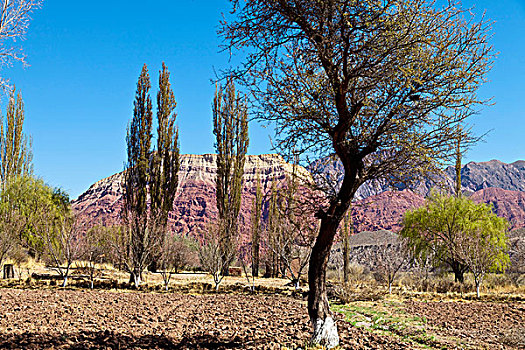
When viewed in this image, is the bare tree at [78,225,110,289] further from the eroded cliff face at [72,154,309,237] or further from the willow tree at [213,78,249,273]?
the eroded cliff face at [72,154,309,237]

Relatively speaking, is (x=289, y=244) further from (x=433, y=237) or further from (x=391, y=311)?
(x=433, y=237)

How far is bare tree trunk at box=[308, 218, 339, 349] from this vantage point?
21.7ft

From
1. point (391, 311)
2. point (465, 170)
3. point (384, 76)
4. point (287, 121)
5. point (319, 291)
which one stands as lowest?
point (391, 311)

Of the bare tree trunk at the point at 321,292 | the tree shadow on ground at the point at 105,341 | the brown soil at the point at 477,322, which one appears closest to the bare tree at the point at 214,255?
the brown soil at the point at 477,322

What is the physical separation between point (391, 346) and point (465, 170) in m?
155

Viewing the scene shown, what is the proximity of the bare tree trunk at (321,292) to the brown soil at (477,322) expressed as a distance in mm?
3516

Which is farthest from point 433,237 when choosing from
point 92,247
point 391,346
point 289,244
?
point 391,346

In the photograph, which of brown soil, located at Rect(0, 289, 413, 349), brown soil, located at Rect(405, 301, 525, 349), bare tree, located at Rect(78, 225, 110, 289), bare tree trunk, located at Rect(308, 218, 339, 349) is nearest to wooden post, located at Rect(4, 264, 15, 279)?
bare tree, located at Rect(78, 225, 110, 289)

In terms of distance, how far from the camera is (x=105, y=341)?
22.2 ft

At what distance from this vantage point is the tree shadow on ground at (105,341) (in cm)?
632

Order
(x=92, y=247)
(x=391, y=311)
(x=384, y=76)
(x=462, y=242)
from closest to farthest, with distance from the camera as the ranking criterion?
1. (x=384, y=76)
2. (x=391, y=311)
3. (x=92, y=247)
4. (x=462, y=242)

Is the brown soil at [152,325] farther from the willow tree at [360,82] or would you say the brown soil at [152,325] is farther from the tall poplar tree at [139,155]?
the tall poplar tree at [139,155]

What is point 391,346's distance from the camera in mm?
7191

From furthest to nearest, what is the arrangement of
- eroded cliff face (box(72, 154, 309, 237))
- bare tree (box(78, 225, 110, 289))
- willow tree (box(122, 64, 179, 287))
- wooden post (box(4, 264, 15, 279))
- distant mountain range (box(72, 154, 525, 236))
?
eroded cliff face (box(72, 154, 309, 237)) < distant mountain range (box(72, 154, 525, 236)) < willow tree (box(122, 64, 179, 287)) < wooden post (box(4, 264, 15, 279)) < bare tree (box(78, 225, 110, 289))
